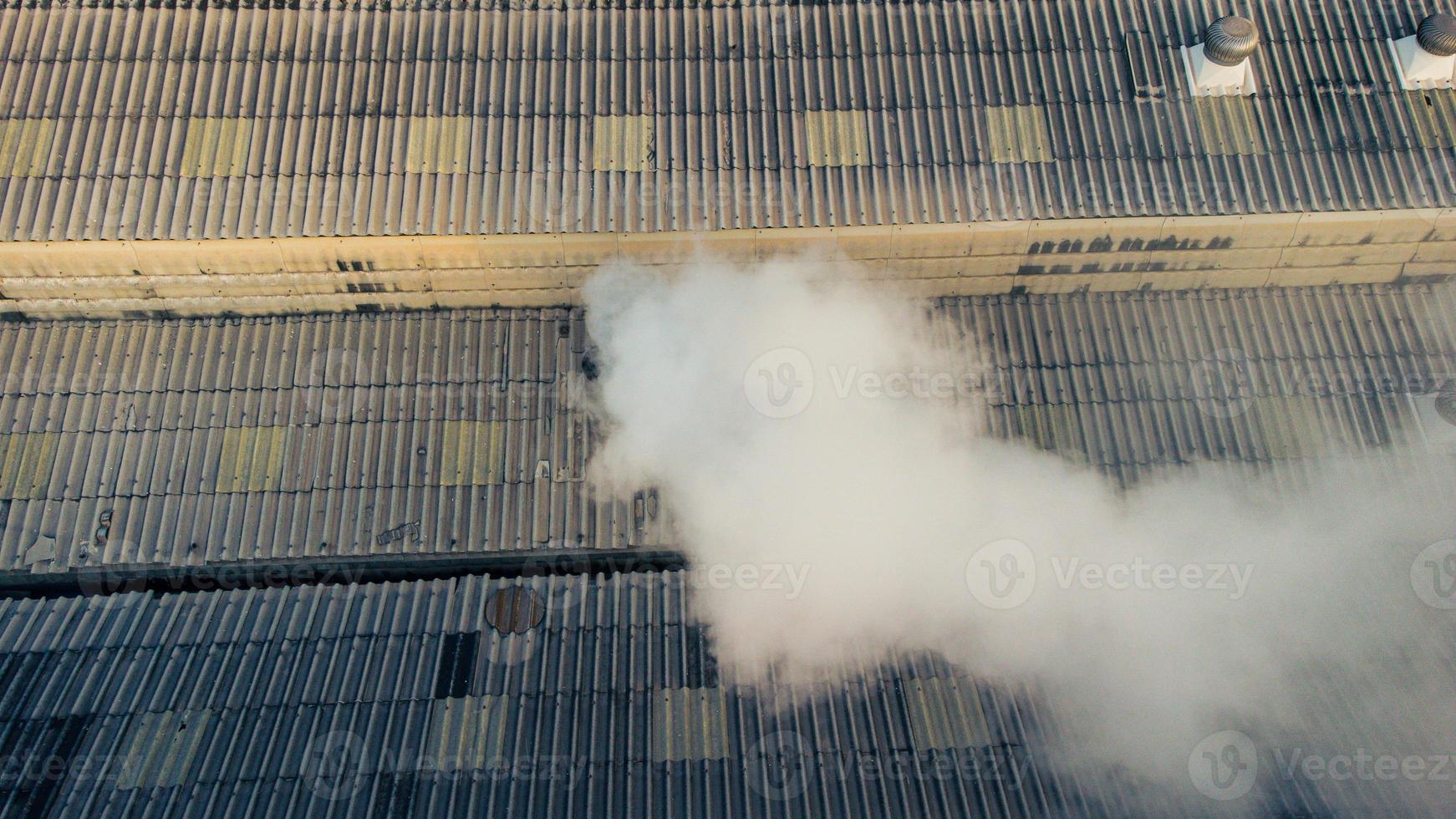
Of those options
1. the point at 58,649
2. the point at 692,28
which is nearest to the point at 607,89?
the point at 692,28

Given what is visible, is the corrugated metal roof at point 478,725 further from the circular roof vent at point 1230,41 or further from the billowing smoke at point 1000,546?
the circular roof vent at point 1230,41

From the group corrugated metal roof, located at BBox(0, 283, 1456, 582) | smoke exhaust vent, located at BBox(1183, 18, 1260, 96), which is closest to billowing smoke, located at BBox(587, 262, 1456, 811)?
corrugated metal roof, located at BBox(0, 283, 1456, 582)

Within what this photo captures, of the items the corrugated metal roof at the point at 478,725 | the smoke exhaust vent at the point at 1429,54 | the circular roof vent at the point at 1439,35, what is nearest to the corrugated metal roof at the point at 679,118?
the smoke exhaust vent at the point at 1429,54

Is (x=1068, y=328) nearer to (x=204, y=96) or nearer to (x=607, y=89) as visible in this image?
(x=607, y=89)

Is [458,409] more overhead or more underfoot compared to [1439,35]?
more underfoot

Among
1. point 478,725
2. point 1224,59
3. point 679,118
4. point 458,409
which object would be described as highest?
point 1224,59

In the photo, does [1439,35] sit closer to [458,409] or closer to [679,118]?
[679,118]

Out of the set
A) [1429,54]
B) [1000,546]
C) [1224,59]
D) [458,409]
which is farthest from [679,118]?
[1429,54]
